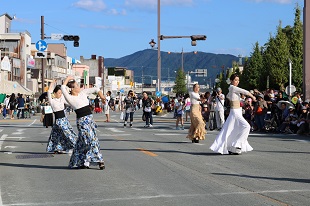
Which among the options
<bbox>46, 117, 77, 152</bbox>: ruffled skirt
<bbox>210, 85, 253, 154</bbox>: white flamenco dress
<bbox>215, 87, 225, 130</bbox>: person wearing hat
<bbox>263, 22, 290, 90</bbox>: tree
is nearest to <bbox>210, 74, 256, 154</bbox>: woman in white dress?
<bbox>210, 85, 253, 154</bbox>: white flamenco dress

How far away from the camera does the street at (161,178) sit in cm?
841

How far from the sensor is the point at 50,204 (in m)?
8.09

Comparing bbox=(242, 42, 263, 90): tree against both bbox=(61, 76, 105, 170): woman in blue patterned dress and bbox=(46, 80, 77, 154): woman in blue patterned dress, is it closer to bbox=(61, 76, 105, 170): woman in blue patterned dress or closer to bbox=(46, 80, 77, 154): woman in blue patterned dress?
bbox=(46, 80, 77, 154): woman in blue patterned dress

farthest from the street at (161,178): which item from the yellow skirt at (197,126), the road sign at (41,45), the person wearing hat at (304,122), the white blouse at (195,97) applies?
the road sign at (41,45)

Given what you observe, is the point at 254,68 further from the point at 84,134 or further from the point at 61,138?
the point at 84,134

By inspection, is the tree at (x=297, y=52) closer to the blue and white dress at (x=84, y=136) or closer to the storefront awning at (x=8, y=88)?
the storefront awning at (x=8, y=88)

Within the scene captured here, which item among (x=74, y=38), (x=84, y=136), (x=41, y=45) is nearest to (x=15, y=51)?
(x=41, y=45)

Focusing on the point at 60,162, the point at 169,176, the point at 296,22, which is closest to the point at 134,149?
the point at 60,162

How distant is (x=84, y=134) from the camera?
11.7 metres

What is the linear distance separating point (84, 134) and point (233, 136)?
4.55m

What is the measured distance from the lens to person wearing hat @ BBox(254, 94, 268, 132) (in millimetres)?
26531

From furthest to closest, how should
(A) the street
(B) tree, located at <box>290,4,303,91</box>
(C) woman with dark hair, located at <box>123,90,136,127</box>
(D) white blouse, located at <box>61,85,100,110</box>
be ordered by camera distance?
(B) tree, located at <box>290,4,303,91</box> → (C) woman with dark hair, located at <box>123,90,136,127</box> → (D) white blouse, located at <box>61,85,100,110</box> → (A) the street

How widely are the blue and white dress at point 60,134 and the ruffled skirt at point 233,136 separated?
Result: 376 cm

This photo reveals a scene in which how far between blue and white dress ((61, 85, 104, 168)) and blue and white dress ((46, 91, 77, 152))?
3884mm
